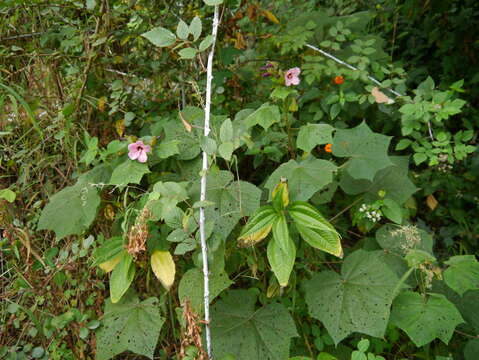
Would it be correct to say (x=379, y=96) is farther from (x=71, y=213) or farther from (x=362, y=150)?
(x=71, y=213)

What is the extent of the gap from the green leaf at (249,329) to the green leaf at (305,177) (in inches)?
17.2

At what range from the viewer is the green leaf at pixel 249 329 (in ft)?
4.58

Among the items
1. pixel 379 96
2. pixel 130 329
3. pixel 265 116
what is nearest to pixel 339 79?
pixel 379 96

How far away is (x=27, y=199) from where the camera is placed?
203 cm

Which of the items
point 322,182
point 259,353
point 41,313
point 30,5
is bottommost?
point 41,313

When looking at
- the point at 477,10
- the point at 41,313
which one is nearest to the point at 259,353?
the point at 41,313

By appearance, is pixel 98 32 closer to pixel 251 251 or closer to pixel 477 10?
pixel 251 251

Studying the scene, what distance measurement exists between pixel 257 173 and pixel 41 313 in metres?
1.22

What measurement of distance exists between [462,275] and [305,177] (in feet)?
2.12

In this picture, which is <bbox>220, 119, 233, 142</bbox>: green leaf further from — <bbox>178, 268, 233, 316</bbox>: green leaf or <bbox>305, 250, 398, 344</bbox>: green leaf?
<bbox>305, 250, 398, 344</bbox>: green leaf

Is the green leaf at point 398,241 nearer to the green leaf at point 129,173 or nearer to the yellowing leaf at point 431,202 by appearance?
the yellowing leaf at point 431,202

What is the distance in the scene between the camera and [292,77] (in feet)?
5.38

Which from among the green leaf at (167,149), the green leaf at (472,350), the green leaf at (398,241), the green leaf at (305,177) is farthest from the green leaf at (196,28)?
the green leaf at (472,350)

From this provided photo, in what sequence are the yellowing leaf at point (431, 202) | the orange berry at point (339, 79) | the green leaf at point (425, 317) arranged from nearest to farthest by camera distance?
the green leaf at point (425, 317) → the orange berry at point (339, 79) → the yellowing leaf at point (431, 202)
